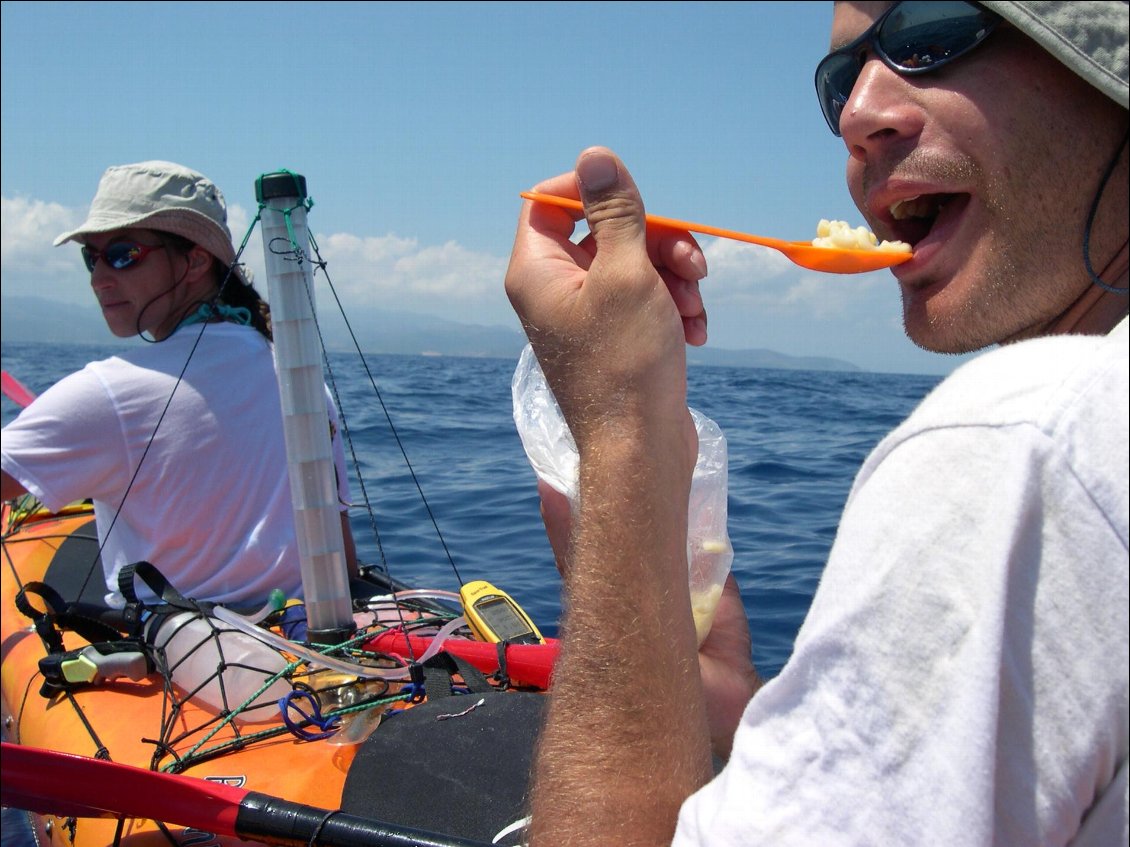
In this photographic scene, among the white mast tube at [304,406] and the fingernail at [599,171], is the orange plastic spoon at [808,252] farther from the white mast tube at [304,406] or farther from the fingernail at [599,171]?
the white mast tube at [304,406]

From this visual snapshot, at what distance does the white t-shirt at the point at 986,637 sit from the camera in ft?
2.66

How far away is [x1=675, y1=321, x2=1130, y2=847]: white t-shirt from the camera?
2.66 ft

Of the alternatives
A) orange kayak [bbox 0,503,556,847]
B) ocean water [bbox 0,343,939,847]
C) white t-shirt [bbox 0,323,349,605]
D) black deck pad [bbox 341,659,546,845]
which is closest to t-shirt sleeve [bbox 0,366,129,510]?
white t-shirt [bbox 0,323,349,605]

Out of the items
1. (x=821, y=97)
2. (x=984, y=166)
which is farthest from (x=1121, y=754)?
(x=821, y=97)

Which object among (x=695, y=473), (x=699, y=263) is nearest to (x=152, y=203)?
(x=695, y=473)

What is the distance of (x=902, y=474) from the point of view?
0.91 m

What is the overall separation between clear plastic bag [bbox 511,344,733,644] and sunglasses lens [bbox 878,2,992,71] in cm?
70

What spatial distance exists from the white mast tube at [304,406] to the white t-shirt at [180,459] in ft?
1.77

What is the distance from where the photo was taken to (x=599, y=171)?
1.31 metres

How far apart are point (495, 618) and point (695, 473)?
128 centimetres

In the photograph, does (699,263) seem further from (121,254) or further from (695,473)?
(121,254)

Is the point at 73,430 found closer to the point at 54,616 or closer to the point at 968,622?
the point at 54,616

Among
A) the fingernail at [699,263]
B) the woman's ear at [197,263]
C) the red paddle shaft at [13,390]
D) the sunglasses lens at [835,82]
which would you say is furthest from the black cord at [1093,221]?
the red paddle shaft at [13,390]

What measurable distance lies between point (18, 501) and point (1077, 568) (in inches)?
235
